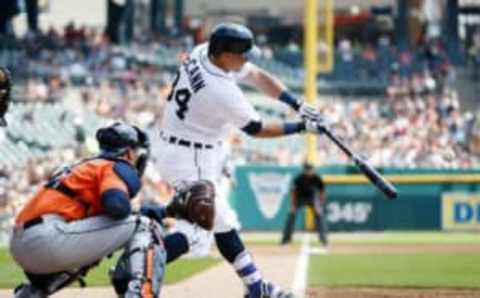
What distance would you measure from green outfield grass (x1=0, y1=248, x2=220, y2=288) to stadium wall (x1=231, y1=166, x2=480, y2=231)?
37.3 ft

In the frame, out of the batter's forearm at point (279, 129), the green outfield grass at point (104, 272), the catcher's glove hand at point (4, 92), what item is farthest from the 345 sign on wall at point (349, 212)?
the catcher's glove hand at point (4, 92)

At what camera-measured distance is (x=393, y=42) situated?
1581 inches

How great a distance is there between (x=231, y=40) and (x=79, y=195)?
200 centimetres

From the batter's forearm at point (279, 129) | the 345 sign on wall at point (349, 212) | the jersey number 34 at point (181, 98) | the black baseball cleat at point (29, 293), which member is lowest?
the 345 sign on wall at point (349, 212)

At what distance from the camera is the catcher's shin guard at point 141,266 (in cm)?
732

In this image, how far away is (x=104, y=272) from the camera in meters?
14.2

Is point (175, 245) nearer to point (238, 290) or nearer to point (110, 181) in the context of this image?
point (110, 181)

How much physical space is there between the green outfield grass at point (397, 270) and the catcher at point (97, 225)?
492 centimetres

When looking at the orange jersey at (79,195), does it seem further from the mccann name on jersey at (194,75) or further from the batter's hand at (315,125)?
the batter's hand at (315,125)

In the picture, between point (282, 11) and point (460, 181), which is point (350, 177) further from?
point (282, 11)

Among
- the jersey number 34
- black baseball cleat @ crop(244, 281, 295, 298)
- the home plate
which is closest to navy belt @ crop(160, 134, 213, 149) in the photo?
the jersey number 34

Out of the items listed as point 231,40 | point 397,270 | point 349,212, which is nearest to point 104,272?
point 397,270

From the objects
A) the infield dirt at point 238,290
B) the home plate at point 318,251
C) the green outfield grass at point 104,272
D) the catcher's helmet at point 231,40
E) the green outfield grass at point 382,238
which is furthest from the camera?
the green outfield grass at point 382,238

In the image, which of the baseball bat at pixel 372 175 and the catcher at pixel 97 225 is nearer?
the catcher at pixel 97 225
